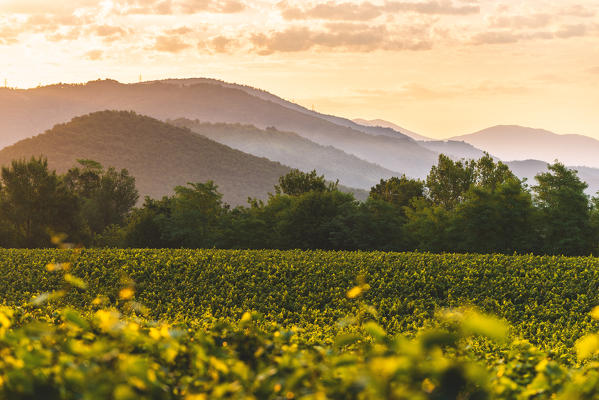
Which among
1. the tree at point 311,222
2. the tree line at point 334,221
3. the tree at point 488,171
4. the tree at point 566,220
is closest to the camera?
the tree at point 566,220

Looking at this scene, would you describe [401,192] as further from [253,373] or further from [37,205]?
[253,373]

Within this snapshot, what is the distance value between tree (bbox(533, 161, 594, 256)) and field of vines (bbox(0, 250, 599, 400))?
14629mm

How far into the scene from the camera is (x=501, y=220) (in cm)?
3653

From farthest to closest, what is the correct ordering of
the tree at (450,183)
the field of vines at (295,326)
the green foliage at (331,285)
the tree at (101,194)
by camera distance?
the tree at (101,194)
the tree at (450,183)
the green foliage at (331,285)
the field of vines at (295,326)

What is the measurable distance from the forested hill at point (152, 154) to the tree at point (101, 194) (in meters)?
58.3

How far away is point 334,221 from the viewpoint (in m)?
38.8

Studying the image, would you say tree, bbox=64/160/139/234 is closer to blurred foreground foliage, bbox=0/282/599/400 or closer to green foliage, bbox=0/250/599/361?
green foliage, bbox=0/250/599/361

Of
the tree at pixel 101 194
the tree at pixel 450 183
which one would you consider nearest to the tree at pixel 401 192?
the tree at pixel 450 183

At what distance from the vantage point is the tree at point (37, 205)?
150 feet

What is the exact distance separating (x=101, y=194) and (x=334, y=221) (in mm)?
44414

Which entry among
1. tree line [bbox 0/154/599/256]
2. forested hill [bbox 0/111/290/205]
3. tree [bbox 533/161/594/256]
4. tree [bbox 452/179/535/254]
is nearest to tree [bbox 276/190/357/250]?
tree line [bbox 0/154/599/256]

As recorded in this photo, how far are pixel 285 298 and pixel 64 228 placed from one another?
34122mm

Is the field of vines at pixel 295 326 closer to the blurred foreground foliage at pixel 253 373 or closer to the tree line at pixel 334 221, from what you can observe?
the blurred foreground foliage at pixel 253 373

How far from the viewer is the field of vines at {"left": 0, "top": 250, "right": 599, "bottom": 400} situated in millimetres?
3104
